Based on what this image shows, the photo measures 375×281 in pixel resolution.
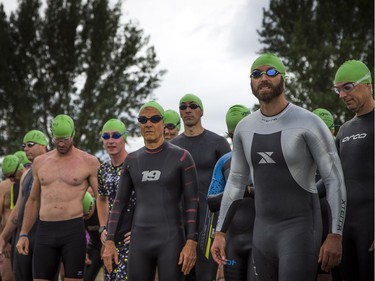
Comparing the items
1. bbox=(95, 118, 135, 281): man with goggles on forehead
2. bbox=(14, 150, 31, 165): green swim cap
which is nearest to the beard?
bbox=(95, 118, 135, 281): man with goggles on forehead

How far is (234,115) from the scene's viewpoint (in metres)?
9.28

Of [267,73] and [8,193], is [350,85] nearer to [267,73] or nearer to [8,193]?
[267,73]

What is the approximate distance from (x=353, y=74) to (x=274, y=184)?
1334 mm

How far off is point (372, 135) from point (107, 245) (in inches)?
114

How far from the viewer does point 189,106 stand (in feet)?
35.5

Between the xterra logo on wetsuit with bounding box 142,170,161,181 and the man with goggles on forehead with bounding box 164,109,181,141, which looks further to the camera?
the man with goggles on forehead with bounding box 164,109,181,141

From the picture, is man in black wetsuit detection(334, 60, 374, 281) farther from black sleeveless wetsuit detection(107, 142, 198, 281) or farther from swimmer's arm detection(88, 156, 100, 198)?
swimmer's arm detection(88, 156, 100, 198)

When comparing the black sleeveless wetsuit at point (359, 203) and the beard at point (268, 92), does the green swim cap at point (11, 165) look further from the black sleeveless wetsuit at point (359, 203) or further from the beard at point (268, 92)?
the beard at point (268, 92)

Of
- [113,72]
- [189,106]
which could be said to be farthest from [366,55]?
[189,106]

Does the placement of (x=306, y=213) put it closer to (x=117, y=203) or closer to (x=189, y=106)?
(x=117, y=203)

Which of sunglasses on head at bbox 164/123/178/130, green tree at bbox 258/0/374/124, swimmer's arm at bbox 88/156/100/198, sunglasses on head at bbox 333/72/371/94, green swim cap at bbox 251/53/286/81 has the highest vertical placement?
green tree at bbox 258/0/374/124

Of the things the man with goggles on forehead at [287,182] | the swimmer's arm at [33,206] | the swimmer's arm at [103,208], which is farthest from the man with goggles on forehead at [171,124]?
the man with goggles on forehead at [287,182]

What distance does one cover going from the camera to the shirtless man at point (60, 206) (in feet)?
33.3

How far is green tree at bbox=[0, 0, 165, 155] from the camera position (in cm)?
3738
